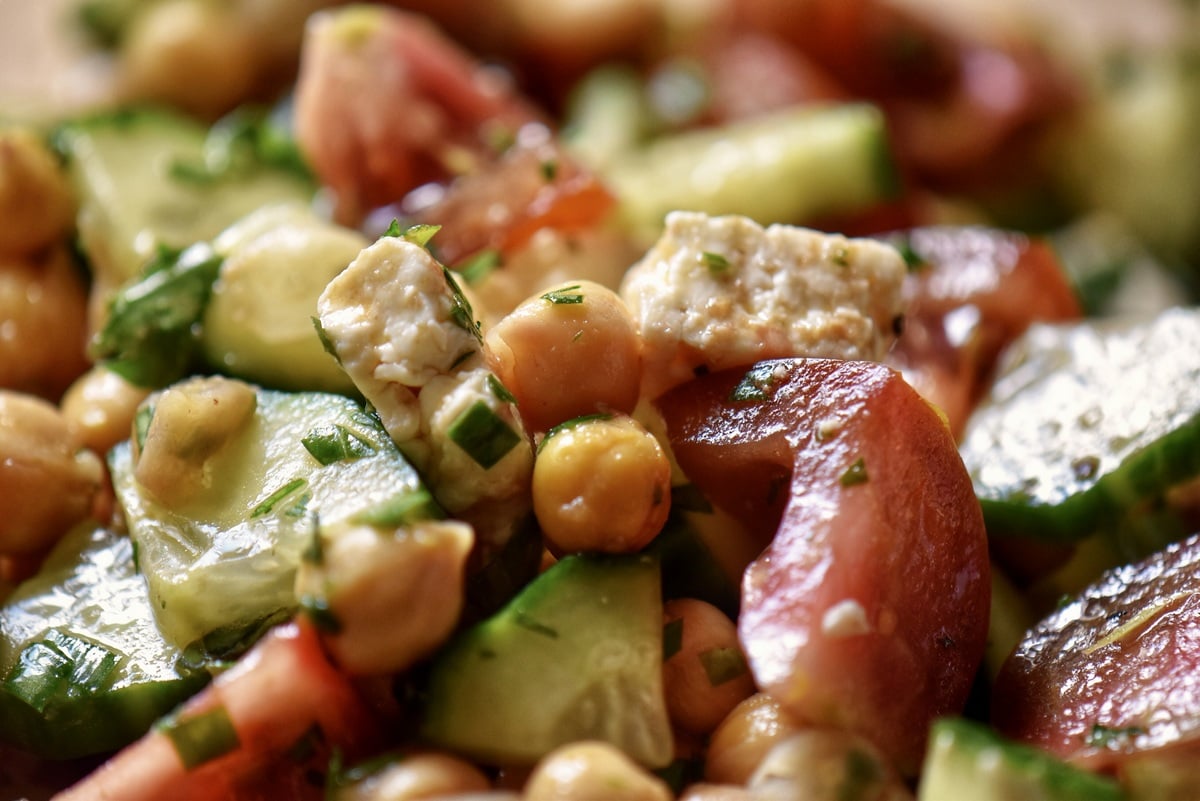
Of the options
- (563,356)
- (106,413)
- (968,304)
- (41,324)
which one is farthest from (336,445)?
(968,304)

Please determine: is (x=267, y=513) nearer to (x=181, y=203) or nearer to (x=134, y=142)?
(x=181, y=203)

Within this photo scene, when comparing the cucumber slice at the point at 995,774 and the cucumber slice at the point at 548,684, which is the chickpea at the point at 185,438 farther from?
the cucumber slice at the point at 995,774

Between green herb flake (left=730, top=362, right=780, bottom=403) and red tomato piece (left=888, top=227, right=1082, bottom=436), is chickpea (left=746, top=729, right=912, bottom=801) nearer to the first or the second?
green herb flake (left=730, top=362, right=780, bottom=403)

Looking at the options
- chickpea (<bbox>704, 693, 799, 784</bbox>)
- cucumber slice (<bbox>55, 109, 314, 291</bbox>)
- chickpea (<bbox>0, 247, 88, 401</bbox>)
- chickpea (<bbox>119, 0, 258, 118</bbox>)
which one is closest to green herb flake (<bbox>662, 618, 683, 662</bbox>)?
chickpea (<bbox>704, 693, 799, 784</bbox>)

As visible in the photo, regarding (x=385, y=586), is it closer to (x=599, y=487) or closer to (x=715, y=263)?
(x=599, y=487)

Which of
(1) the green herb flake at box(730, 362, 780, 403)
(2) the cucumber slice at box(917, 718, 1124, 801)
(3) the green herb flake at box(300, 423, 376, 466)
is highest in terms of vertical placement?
(1) the green herb flake at box(730, 362, 780, 403)

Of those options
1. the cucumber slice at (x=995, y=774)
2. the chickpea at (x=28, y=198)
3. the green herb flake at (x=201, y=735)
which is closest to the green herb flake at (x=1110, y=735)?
the cucumber slice at (x=995, y=774)

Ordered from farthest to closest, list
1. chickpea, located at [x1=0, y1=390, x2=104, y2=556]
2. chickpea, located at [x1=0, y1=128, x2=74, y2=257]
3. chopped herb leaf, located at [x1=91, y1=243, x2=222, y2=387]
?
chickpea, located at [x1=0, y1=128, x2=74, y2=257]
chopped herb leaf, located at [x1=91, y1=243, x2=222, y2=387]
chickpea, located at [x1=0, y1=390, x2=104, y2=556]

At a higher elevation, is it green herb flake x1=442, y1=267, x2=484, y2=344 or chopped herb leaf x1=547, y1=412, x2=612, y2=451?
green herb flake x1=442, y1=267, x2=484, y2=344
